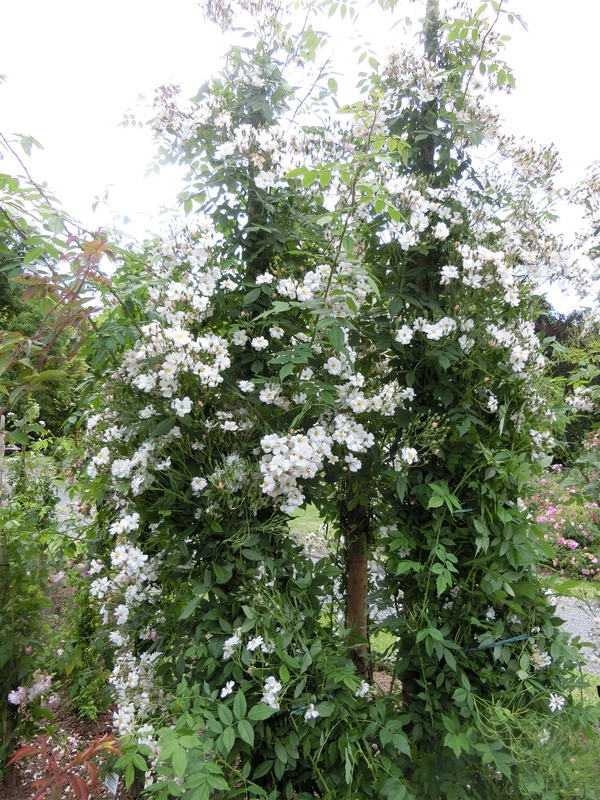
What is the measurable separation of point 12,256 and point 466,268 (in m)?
1.62

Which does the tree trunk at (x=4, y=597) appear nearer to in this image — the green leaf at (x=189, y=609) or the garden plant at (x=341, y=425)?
the garden plant at (x=341, y=425)

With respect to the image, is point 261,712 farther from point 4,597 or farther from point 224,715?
point 4,597

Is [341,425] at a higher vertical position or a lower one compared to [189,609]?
higher

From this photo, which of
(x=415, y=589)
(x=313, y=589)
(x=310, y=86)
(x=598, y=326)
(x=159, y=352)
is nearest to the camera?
(x=159, y=352)

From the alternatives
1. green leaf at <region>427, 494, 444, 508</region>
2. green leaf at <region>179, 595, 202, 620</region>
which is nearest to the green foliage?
green leaf at <region>179, 595, 202, 620</region>

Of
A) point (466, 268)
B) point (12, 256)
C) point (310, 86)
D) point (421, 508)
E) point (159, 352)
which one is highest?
point (310, 86)

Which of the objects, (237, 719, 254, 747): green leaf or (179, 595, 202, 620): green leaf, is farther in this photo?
(179, 595, 202, 620): green leaf

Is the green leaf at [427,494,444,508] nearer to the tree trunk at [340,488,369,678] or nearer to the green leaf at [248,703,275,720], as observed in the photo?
the tree trunk at [340,488,369,678]

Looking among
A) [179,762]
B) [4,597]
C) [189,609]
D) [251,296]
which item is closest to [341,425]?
[251,296]

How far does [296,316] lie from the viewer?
6.15ft

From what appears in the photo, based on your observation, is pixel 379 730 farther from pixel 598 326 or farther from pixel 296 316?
pixel 598 326

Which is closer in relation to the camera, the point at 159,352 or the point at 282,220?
the point at 159,352

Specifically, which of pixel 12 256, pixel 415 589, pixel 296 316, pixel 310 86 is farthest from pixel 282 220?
pixel 415 589

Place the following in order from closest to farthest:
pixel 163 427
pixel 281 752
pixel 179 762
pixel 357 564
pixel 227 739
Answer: pixel 179 762 → pixel 227 739 → pixel 281 752 → pixel 163 427 → pixel 357 564
